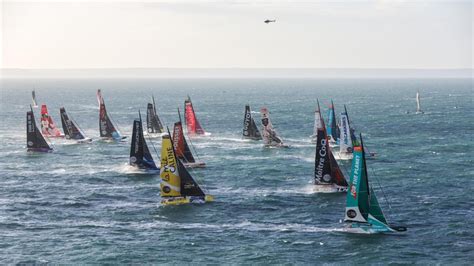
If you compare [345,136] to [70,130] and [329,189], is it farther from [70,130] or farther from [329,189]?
[70,130]

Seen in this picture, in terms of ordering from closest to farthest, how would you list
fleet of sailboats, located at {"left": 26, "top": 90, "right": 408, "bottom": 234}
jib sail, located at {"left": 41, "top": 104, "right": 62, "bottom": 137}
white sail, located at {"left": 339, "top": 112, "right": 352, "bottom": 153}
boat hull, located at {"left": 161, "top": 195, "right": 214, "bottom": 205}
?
1. fleet of sailboats, located at {"left": 26, "top": 90, "right": 408, "bottom": 234}
2. boat hull, located at {"left": 161, "top": 195, "right": 214, "bottom": 205}
3. white sail, located at {"left": 339, "top": 112, "right": 352, "bottom": 153}
4. jib sail, located at {"left": 41, "top": 104, "right": 62, "bottom": 137}

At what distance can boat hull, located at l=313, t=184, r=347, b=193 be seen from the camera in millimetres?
69625

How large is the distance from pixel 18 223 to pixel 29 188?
15.7 metres

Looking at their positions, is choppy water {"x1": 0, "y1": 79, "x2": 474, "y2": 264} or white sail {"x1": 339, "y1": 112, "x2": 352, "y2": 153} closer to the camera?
choppy water {"x1": 0, "y1": 79, "x2": 474, "y2": 264}

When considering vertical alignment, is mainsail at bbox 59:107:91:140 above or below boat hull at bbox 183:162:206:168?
above

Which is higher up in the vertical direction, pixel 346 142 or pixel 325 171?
pixel 346 142

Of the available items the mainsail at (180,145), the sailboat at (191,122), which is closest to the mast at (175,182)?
the mainsail at (180,145)

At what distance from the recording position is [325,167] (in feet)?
229

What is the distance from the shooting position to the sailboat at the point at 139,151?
269ft

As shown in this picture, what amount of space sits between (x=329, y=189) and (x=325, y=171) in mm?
1827

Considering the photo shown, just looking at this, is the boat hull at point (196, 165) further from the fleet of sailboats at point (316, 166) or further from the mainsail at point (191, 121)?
the mainsail at point (191, 121)

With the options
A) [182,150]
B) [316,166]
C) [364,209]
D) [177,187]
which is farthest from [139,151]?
[364,209]

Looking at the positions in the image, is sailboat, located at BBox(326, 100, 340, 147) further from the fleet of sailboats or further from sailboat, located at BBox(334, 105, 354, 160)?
sailboat, located at BBox(334, 105, 354, 160)

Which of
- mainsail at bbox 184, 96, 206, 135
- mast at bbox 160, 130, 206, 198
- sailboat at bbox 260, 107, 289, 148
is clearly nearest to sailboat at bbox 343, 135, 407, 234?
mast at bbox 160, 130, 206, 198
